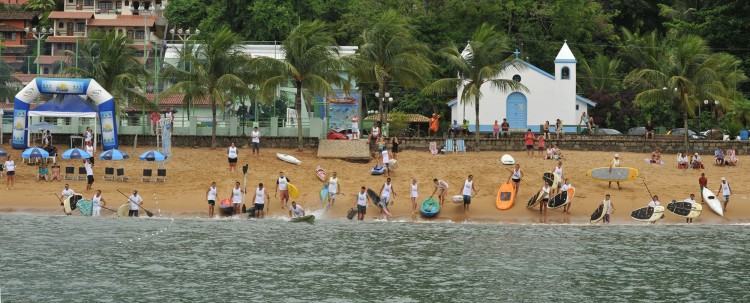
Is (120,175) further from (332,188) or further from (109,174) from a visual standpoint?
(332,188)

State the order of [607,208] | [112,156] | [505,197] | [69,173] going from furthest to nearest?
1. [112,156]
2. [69,173]
3. [505,197]
4. [607,208]

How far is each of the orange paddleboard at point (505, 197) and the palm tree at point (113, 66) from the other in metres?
19.5

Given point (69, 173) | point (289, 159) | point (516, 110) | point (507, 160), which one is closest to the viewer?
point (69, 173)

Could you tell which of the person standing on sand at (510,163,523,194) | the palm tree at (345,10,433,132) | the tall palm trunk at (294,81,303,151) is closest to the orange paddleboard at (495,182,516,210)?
the person standing on sand at (510,163,523,194)

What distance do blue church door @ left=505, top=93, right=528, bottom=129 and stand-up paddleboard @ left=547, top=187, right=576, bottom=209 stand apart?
20.3m

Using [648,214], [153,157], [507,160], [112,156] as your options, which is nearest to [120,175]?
[112,156]

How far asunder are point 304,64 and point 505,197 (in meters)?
13.1

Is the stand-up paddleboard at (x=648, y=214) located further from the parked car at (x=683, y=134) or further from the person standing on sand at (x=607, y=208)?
the parked car at (x=683, y=134)

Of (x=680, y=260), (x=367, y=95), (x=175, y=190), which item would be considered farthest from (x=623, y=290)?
(x=367, y=95)

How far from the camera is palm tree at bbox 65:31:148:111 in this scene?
55.3 meters

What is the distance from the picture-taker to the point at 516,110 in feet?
211

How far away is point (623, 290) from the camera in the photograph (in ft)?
105

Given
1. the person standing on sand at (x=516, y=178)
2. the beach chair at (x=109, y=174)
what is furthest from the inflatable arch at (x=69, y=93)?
the person standing on sand at (x=516, y=178)

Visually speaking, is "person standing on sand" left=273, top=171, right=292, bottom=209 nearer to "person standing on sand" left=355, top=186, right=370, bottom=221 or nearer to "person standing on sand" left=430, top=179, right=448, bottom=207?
"person standing on sand" left=355, top=186, right=370, bottom=221
